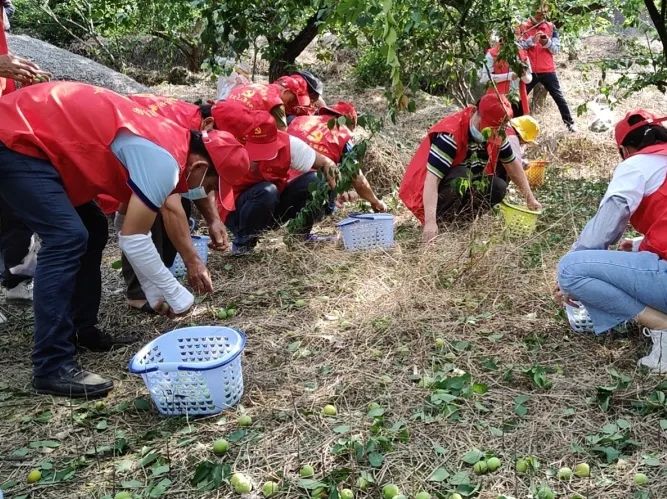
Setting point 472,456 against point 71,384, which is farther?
point 71,384

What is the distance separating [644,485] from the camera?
82.0 inches

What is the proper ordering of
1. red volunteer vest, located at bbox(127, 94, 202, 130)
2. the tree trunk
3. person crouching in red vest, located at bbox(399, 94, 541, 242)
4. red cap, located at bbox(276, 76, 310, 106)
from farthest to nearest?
the tree trunk → red cap, located at bbox(276, 76, 310, 106) → person crouching in red vest, located at bbox(399, 94, 541, 242) → red volunteer vest, located at bbox(127, 94, 202, 130)

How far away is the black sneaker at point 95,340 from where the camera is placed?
317 cm

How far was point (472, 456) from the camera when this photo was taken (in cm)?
225

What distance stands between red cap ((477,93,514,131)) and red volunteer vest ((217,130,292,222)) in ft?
3.87

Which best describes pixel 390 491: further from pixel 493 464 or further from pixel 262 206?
pixel 262 206

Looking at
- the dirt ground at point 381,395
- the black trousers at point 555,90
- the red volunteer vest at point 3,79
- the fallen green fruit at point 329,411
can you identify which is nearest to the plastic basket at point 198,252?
the dirt ground at point 381,395

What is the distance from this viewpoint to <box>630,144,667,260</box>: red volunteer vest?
2.63 m

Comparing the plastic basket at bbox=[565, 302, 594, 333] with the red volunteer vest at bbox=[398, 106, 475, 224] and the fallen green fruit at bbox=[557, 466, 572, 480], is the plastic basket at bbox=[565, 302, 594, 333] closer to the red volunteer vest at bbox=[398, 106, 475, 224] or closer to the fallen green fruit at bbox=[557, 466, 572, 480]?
the fallen green fruit at bbox=[557, 466, 572, 480]

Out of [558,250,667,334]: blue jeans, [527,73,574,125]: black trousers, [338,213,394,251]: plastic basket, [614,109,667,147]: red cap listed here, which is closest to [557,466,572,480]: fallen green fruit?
[558,250,667,334]: blue jeans

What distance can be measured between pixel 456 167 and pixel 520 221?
1.82 ft

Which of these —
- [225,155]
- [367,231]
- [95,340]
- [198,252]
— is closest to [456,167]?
[367,231]

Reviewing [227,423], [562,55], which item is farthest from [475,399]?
[562,55]

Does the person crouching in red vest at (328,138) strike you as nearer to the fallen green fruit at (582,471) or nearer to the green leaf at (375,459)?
the green leaf at (375,459)
